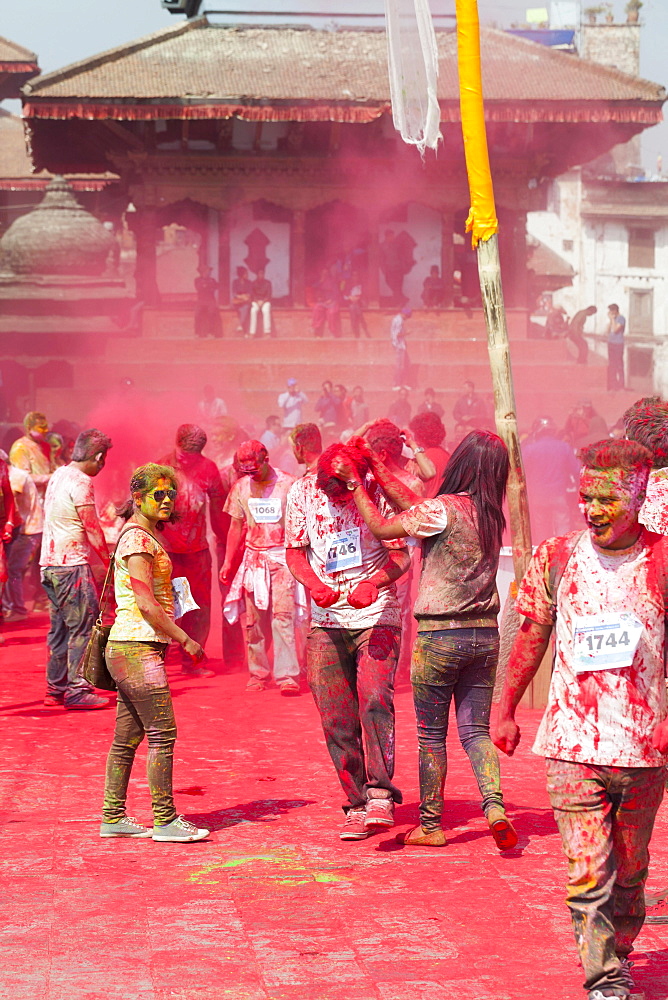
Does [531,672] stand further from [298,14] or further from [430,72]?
[298,14]

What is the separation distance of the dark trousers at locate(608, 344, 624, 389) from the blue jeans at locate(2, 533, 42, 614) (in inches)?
601

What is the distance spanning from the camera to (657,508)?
17.4 feet

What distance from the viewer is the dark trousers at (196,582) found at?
10492 mm

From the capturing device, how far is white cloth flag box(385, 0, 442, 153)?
8305 millimetres

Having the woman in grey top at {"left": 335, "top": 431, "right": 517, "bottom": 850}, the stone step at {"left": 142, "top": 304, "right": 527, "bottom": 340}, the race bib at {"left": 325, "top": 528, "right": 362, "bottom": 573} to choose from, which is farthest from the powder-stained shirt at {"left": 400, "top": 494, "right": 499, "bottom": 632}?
the stone step at {"left": 142, "top": 304, "right": 527, "bottom": 340}

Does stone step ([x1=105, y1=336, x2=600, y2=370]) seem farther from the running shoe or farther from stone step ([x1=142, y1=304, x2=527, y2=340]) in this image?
the running shoe

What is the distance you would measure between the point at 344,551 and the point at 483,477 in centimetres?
75

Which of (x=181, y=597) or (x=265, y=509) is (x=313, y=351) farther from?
(x=181, y=597)

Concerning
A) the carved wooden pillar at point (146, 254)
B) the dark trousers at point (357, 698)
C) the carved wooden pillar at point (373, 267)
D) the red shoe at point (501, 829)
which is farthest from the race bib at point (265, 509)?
the carved wooden pillar at point (373, 267)

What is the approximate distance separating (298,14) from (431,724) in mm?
22756

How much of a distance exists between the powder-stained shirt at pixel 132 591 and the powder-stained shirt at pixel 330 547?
23.6 inches

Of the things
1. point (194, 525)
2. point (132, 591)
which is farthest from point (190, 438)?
point (132, 591)

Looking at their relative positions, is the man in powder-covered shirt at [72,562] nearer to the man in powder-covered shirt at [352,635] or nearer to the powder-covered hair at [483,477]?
the man in powder-covered shirt at [352,635]

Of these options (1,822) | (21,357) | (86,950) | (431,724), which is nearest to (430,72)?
(431,724)
